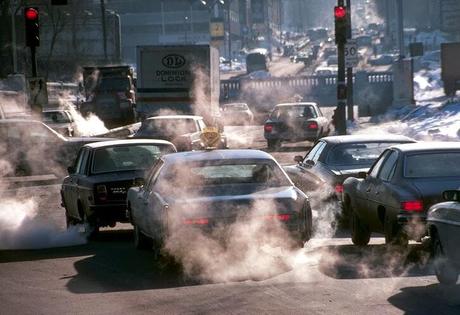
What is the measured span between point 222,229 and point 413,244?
119 inches

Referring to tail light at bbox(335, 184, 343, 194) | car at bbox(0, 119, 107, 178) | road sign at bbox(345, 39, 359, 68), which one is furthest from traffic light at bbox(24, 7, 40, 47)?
road sign at bbox(345, 39, 359, 68)

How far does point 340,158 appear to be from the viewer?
59.2 feet

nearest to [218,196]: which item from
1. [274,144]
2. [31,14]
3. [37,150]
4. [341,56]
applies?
[37,150]

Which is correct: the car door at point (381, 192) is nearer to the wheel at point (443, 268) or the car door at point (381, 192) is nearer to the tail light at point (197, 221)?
the wheel at point (443, 268)

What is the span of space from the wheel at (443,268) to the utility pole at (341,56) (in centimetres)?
2153

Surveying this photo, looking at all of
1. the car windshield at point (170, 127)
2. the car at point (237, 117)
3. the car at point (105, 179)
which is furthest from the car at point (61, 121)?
the car at point (105, 179)

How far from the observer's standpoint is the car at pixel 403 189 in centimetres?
1296

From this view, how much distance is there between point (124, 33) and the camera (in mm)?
169000

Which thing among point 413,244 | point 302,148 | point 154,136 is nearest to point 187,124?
point 154,136

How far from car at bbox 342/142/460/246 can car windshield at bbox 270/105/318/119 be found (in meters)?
22.8

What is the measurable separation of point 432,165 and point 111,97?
1466 inches

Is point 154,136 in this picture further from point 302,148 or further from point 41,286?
point 41,286

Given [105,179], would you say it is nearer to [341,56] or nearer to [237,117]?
[341,56]

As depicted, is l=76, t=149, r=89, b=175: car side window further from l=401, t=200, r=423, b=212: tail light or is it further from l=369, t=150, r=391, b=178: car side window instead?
l=401, t=200, r=423, b=212: tail light
